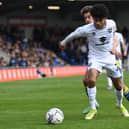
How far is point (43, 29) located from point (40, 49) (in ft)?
17.6

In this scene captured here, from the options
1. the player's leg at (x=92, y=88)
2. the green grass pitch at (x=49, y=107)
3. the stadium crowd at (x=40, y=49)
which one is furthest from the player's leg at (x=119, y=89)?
the stadium crowd at (x=40, y=49)

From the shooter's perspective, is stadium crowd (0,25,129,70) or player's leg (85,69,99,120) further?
stadium crowd (0,25,129,70)

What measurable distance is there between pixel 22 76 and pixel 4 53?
6.95 metres

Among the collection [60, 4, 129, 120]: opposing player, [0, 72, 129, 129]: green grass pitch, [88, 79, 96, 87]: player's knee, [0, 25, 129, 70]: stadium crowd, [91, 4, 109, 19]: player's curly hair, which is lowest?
[0, 25, 129, 70]: stadium crowd

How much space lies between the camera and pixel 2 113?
13.9 m

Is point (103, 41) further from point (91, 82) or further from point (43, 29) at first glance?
point (43, 29)

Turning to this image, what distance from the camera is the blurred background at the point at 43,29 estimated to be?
144 feet

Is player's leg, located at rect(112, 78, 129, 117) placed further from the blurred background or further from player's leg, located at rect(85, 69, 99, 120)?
the blurred background

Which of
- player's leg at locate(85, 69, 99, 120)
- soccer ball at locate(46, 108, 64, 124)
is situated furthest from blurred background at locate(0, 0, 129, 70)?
soccer ball at locate(46, 108, 64, 124)

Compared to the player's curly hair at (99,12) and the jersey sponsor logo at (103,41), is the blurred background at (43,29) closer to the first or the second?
the jersey sponsor logo at (103,41)

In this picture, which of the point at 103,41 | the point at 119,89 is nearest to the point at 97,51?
the point at 103,41

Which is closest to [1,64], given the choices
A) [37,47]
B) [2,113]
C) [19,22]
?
[37,47]

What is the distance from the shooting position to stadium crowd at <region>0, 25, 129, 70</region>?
42125 mm

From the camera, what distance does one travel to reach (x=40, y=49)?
49.3 meters
